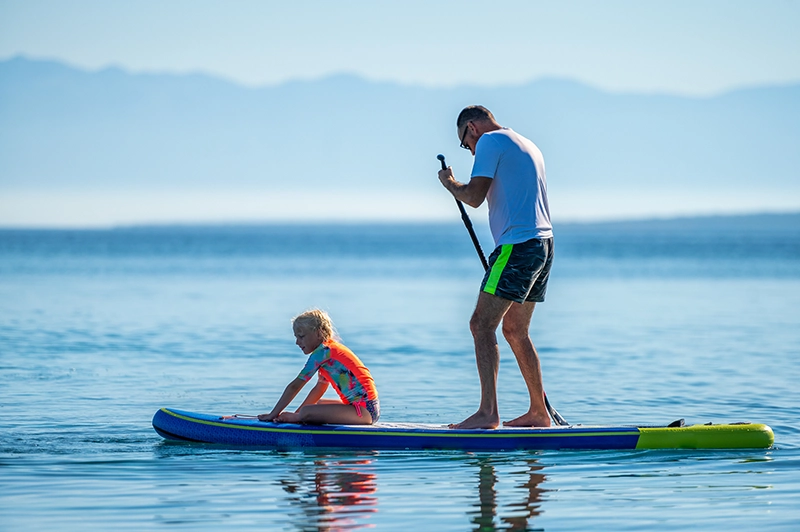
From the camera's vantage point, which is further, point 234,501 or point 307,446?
point 307,446

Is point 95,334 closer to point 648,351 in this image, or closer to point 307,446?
point 648,351

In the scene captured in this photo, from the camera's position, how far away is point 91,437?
8.31 metres

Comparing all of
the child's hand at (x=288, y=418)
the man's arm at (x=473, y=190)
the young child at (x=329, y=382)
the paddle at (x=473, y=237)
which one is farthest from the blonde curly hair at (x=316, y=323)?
the man's arm at (x=473, y=190)

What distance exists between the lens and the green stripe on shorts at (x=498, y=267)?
24.2 feet

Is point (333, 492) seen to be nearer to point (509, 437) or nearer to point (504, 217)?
point (509, 437)

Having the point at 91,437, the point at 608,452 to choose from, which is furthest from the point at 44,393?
the point at 608,452

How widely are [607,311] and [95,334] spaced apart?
10.8 meters

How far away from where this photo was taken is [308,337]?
7.76 m

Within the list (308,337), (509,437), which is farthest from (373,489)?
(308,337)

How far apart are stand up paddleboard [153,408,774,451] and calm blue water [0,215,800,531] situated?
9 cm

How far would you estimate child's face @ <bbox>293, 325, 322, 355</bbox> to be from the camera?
25.4 ft

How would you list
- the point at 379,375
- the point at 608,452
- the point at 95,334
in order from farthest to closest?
the point at 95,334 → the point at 379,375 → the point at 608,452

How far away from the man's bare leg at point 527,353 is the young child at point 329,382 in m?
1.08

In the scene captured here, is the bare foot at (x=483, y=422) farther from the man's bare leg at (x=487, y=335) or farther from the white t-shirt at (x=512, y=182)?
the white t-shirt at (x=512, y=182)
